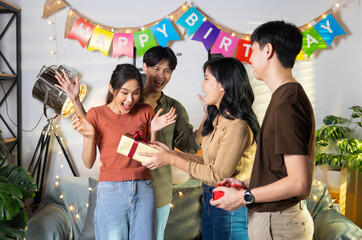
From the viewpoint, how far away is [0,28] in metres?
2.97

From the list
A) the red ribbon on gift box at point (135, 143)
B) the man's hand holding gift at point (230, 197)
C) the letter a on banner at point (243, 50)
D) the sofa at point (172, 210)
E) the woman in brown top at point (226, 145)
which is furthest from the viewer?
the letter a on banner at point (243, 50)

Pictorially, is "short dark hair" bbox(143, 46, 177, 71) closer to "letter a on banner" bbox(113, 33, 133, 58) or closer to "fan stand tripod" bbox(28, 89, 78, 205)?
"letter a on banner" bbox(113, 33, 133, 58)

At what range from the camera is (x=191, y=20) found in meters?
3.04

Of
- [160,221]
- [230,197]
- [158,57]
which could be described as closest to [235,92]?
[230,197]

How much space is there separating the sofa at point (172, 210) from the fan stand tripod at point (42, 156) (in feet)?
0.64

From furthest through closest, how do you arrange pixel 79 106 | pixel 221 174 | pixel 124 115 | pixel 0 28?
pixel 0 28
pixel 79 106
pixel 124 115
pixel 221 174

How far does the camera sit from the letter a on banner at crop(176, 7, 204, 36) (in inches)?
119

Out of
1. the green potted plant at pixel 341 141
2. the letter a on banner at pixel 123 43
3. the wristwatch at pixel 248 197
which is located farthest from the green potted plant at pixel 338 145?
the wristwatch at pixel 248 197

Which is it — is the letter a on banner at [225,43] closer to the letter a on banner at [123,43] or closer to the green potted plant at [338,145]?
the letter a on banner at [123,43]

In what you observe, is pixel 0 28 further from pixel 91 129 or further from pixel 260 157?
pixel 260 157

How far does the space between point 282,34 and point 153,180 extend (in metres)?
1.04

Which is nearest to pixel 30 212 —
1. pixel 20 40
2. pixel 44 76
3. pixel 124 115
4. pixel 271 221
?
pixel 44 76

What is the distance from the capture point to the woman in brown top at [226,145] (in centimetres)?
141

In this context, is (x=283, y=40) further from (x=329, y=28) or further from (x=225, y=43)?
(x=329, y=28)
